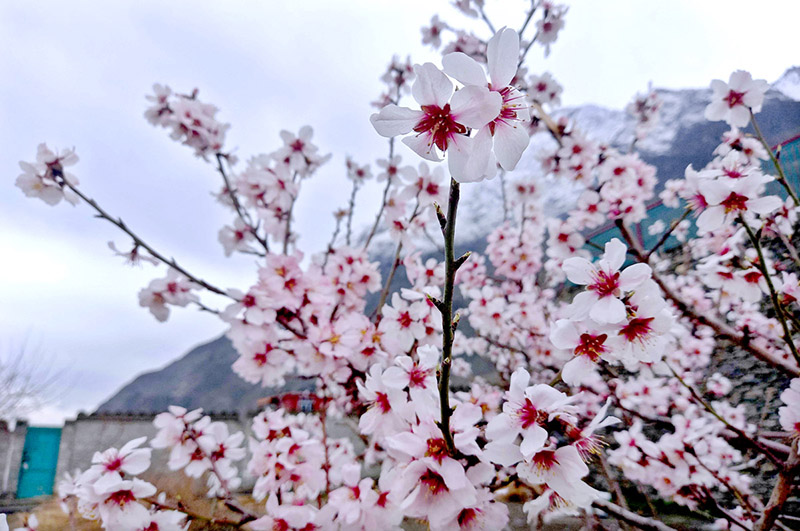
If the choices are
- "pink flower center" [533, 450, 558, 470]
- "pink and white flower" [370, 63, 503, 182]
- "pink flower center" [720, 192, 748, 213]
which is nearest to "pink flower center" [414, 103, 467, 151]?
"pink and white flower" [370, 63, 503, 182]

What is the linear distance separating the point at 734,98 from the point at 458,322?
55.3 inches

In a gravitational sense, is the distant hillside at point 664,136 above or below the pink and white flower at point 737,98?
above

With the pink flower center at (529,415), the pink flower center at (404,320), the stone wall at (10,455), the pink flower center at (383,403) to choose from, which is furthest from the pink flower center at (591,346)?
the stone wall at (10,455)

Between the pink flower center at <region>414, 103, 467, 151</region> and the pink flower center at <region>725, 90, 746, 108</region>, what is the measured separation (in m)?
1.34

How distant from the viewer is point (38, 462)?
7.63 meters

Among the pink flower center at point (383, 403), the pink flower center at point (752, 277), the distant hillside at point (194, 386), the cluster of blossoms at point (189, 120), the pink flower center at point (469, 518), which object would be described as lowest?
the pink flower center at point (469, 518)

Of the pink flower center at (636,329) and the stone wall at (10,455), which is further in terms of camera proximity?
the stone wall at (10,455)

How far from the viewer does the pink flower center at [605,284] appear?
2.08 ft

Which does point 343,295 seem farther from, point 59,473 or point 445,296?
point 59,473

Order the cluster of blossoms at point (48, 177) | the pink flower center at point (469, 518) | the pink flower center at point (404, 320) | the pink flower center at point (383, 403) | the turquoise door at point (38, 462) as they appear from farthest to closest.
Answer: the turquoise door at point (38, 462) < the cluster of blossoms at point (48, 177) < the pink flower center at point (404, 320) < the pink flower center at point (383, 403) < the pink flower center at point (469, 518)

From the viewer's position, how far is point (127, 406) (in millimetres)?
18281

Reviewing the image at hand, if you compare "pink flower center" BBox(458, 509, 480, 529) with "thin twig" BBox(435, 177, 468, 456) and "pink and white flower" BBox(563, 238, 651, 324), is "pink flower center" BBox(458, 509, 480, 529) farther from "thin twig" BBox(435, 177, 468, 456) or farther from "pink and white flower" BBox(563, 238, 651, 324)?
"pink and white flower" BBox(563, 238, 651, 324)

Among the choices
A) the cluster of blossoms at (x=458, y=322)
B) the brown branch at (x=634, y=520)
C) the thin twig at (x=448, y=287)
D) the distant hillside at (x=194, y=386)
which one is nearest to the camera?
the thin twig at (x=448, y=287)

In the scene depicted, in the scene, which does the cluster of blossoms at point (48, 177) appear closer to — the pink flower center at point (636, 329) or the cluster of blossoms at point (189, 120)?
the cluster of blossoms at point (189, 120)
